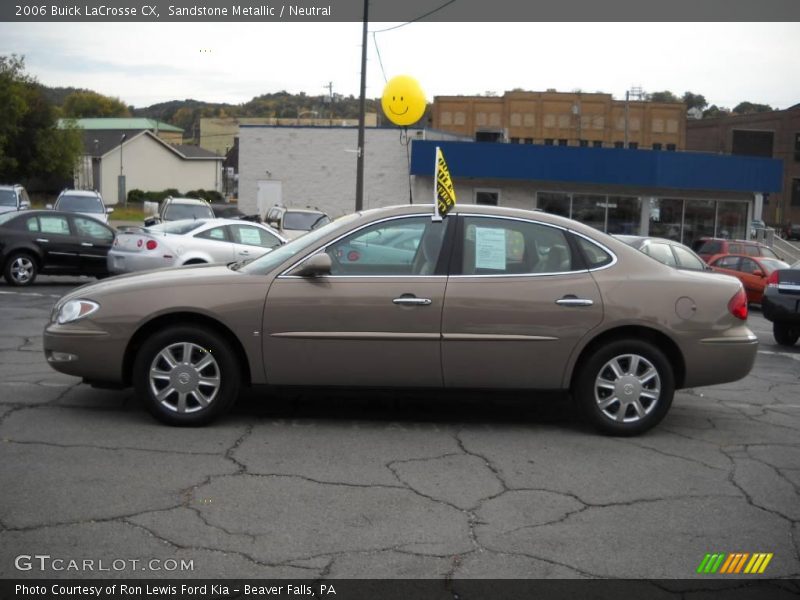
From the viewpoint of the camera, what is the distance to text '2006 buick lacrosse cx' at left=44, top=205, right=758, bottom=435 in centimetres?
638

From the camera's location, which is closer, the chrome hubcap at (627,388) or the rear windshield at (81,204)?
the chrome hubcap at (627,388)

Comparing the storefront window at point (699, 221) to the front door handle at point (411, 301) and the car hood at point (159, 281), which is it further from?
the car hood at point (159, 281)

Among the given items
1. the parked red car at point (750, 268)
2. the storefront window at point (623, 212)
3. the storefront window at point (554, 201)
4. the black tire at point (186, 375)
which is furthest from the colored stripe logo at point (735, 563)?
the storefront window at point (623, 212)

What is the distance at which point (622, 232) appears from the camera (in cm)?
3666

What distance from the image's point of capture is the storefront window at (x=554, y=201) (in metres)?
36.3

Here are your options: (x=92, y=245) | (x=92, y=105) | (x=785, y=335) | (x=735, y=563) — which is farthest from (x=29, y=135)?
(x=92, y=105)

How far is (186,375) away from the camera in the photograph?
20.9 ft

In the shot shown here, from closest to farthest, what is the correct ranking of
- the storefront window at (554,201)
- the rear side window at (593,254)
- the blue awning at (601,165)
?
the rear side window at (593,254) < the blue awning at (601,165) < the storefront window at (554,201)

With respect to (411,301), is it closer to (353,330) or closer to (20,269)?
(353,330)

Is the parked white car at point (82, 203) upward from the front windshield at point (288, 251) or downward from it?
downward

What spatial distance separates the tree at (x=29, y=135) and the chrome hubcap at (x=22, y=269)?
3633cm

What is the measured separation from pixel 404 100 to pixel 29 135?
3361cm

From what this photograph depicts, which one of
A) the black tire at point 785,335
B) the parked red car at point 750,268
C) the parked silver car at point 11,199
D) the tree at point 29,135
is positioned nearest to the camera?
the black tire at point 785,335

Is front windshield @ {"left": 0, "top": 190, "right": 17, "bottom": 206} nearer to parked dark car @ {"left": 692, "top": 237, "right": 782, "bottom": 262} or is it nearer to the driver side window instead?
parked dark car @ {"left": 692, "top": 237, "right": 782, "bottom": 262}
